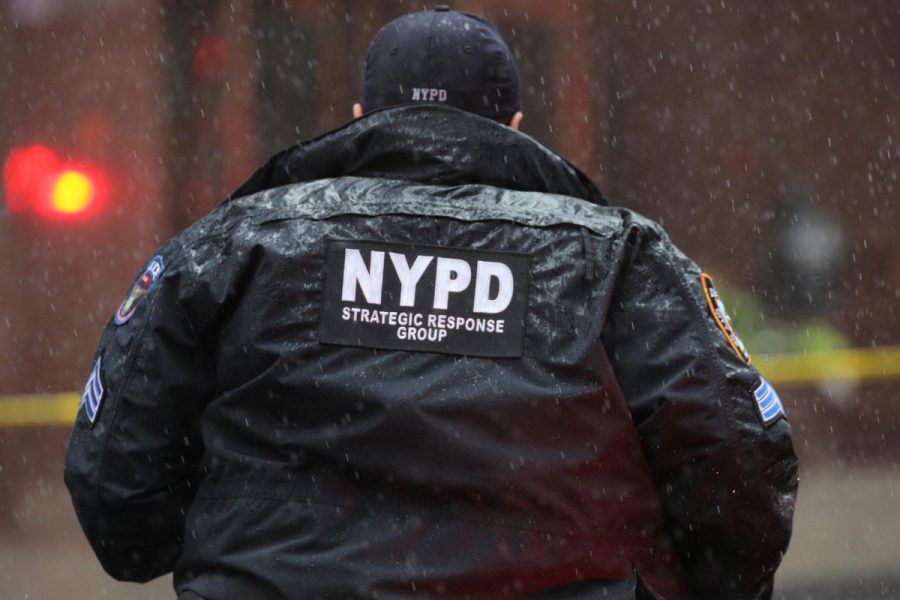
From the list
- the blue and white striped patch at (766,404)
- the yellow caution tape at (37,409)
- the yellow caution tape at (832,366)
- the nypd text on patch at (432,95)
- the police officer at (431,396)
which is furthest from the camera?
the yellow caution tape at (832,366)

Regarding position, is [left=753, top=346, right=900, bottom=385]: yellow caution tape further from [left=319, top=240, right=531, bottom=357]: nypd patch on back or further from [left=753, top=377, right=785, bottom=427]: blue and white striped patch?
[left=319, top=240, right=531, bottom=357]: nypd patch on back

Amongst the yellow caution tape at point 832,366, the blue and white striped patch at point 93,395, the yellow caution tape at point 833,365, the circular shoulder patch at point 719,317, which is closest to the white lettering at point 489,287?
the circular shoulder patch at point 719,317

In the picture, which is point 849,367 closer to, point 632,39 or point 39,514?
point 632,39

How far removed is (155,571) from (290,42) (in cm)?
370

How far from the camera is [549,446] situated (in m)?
1.84

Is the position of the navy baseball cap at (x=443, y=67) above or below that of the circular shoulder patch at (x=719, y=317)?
above

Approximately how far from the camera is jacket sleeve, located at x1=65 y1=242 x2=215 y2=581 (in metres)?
1.96

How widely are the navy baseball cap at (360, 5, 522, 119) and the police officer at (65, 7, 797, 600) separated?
0.26ft

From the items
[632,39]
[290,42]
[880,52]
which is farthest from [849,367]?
[290,42]

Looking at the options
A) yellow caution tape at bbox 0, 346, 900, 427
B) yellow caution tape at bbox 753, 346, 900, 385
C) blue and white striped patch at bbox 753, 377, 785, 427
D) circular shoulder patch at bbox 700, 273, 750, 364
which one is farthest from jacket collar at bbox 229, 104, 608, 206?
yellow caution tape at bbox 753, 346, 900, 385

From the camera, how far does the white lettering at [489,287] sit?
1905 millimetres

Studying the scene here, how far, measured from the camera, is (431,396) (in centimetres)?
182

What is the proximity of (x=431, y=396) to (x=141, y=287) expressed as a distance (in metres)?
0.51

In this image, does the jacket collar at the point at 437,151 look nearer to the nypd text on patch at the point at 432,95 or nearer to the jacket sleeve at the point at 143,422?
the nypd text on patch at the point at 432,95
